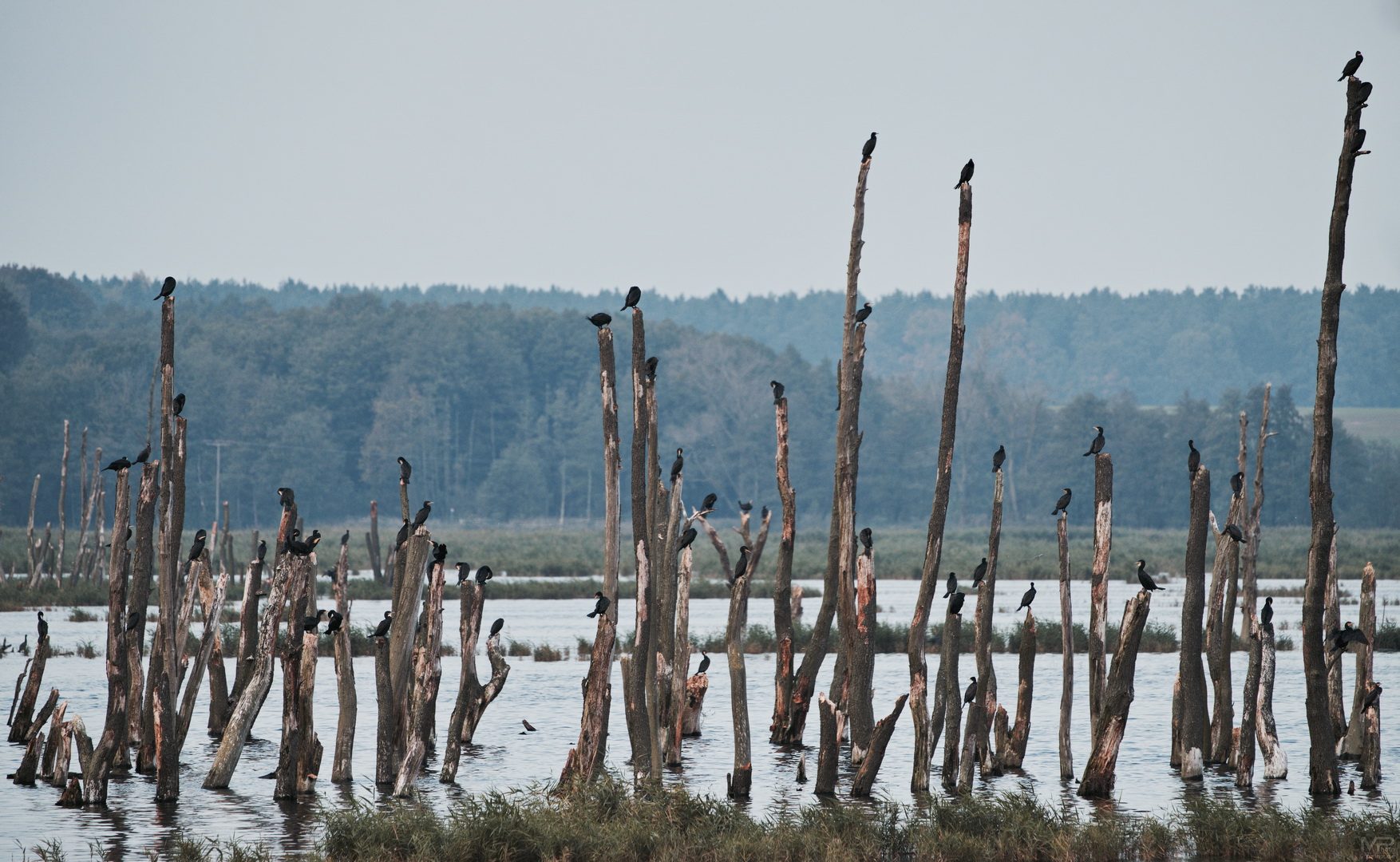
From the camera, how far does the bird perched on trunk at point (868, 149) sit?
11.8m

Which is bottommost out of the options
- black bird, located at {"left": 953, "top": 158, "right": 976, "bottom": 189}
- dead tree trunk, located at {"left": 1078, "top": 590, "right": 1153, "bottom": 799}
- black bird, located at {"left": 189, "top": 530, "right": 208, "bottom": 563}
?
dead tree trunk, located at {"left": 1078, "top": 590, "right": 1153, "bottom": 799}

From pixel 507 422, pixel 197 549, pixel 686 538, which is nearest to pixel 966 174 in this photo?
pixel 686 538

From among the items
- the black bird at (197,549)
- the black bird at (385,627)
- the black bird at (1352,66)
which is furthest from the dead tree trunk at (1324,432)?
the black bird at (197,549)

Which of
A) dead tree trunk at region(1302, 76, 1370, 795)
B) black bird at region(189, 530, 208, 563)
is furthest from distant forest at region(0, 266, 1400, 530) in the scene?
dead tree trunk at region(1302, 76, 1370, 795)

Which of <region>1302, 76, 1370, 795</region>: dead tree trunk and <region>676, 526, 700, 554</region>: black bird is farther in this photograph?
<region>676, 526, 700, 554</region>: black bird

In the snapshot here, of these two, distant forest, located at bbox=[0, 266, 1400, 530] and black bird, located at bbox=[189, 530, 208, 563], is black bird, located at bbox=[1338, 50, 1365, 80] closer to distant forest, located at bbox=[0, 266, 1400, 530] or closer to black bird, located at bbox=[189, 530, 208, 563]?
black bird, located at bbox=[189, 530, 208, 563]

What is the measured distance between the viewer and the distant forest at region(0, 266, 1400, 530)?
86438 millimetres

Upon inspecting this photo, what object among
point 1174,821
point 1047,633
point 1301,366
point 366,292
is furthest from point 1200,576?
point 1301,366

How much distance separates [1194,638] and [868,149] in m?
4.61

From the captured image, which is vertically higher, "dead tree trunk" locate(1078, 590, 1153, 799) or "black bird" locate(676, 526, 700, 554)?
"black bird" locate(676, 526, 700, 554)

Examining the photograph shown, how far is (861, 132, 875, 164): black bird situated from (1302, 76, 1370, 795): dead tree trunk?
11.4 ft

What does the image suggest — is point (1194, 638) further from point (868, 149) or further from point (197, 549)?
point (197, 549)

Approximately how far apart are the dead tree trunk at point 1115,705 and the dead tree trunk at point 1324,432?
1.13m

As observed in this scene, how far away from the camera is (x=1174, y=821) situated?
33.8ft
